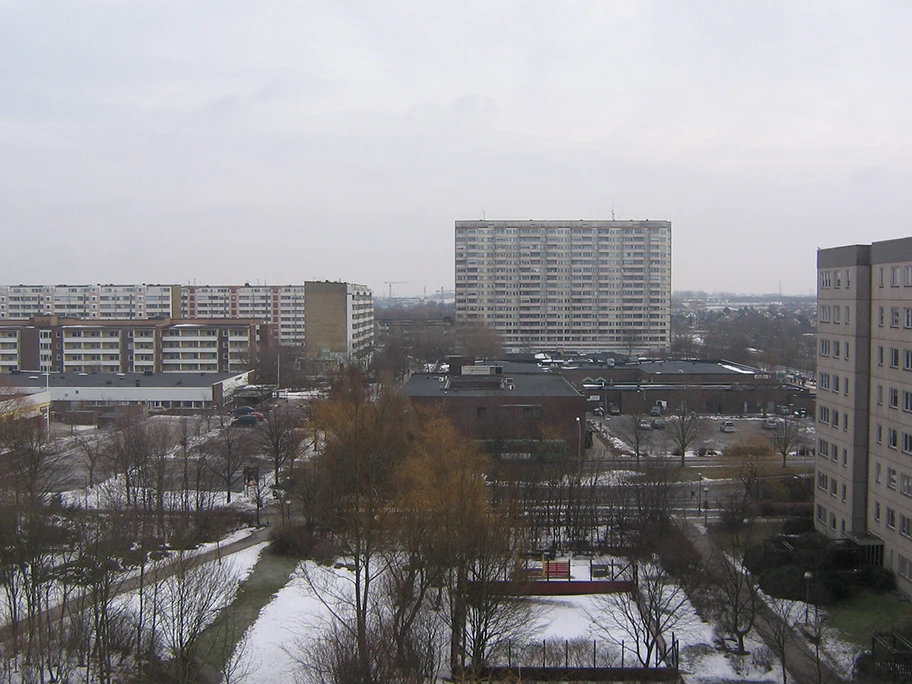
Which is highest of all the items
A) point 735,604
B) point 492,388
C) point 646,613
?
point 492,388

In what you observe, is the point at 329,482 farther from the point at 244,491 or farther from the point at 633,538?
the point at 244,491

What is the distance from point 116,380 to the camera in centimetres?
4312

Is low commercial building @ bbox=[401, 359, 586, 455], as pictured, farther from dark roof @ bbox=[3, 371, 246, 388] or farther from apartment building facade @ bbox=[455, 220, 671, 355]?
apartment building facade @ bbox=[455, 220, 671, 355]

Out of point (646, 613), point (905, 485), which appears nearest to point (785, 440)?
point (905, 485)

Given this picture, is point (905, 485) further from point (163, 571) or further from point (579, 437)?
point (163, 571)

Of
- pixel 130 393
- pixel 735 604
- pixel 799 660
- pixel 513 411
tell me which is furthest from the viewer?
pixel 130 393

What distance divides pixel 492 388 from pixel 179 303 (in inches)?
2046

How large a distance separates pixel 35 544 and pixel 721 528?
15.2 metres

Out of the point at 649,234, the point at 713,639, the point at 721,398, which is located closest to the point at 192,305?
the point at 649,234

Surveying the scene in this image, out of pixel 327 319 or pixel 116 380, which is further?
pixel 327 319

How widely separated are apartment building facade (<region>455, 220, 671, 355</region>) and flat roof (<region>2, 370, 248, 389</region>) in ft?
107

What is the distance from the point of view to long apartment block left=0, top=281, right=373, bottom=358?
251 feet

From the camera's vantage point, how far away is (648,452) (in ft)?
99.6

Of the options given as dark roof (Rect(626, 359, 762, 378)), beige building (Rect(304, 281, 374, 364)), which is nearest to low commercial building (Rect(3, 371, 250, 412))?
beige building (Rect(304, 281, 374, 364))
